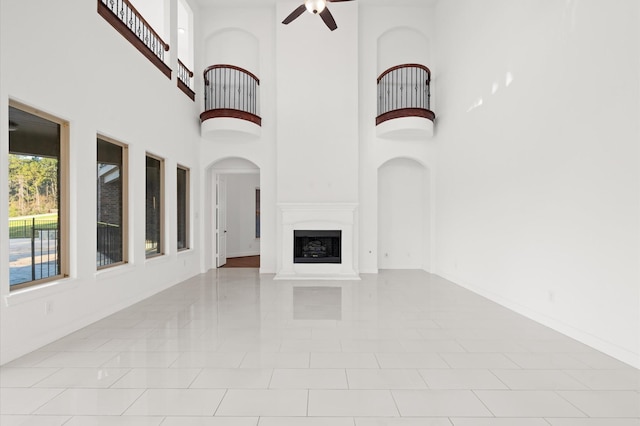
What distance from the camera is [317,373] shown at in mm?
3037

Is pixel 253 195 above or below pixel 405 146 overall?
below

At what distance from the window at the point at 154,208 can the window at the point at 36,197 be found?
197 centimetres

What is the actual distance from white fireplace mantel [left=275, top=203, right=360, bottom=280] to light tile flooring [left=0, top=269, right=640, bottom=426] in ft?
9.53

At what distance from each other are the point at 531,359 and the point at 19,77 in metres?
5.47

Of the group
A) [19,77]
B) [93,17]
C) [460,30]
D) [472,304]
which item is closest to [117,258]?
[19,77]

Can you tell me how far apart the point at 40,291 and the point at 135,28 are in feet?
14.3

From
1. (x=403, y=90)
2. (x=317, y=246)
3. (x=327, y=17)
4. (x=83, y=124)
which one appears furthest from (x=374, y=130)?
(x=83, y=124)

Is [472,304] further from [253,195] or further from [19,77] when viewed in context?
[253,195]

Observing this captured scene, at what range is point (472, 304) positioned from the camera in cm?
546

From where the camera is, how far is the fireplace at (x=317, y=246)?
8.06 meters

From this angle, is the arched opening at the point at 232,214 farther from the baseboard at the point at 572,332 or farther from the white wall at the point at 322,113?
the baseboard at the point at 572,332

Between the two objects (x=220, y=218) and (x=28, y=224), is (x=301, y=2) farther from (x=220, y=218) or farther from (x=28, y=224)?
(x=28, y=224)

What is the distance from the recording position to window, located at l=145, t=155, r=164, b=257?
20.4 feet

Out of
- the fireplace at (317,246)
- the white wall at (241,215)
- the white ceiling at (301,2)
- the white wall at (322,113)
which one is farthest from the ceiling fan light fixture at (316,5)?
the white wall at (241,215)
